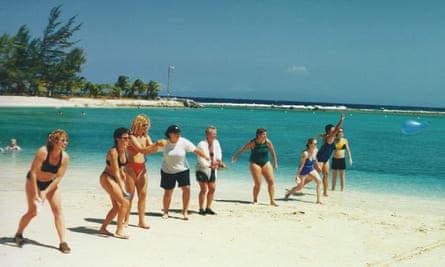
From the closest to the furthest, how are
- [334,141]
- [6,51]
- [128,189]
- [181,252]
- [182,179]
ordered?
1. [181,252]
2. [128,189]
3. [182,179]
4. [334,141]
5. [6,51]

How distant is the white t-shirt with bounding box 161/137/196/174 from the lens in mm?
8086

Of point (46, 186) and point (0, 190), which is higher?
point (46, 186)

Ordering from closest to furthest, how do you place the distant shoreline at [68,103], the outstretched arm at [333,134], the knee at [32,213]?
the knee at [32,213] < the outstretched arm at [333,134] < the distant shoreline at [68,103]

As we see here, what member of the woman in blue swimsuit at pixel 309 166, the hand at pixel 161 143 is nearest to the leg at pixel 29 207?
the hand at pixel 161 143

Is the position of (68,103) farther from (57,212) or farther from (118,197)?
(57,212)

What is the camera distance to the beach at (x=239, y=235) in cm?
633

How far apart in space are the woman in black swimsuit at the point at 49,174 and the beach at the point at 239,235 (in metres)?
0.54

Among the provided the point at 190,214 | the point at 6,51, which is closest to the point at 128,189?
the point at 190,214

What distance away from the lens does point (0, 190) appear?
1111 centimetres

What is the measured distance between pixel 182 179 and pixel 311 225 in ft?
8.26

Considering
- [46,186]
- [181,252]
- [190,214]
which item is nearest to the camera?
[46,186]

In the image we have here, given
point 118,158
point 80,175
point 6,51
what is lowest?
point 80,175

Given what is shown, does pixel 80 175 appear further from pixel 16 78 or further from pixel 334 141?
pixel 16 78

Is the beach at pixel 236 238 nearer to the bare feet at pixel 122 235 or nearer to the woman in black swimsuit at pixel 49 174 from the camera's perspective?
the bare feet at pixel 122 235
